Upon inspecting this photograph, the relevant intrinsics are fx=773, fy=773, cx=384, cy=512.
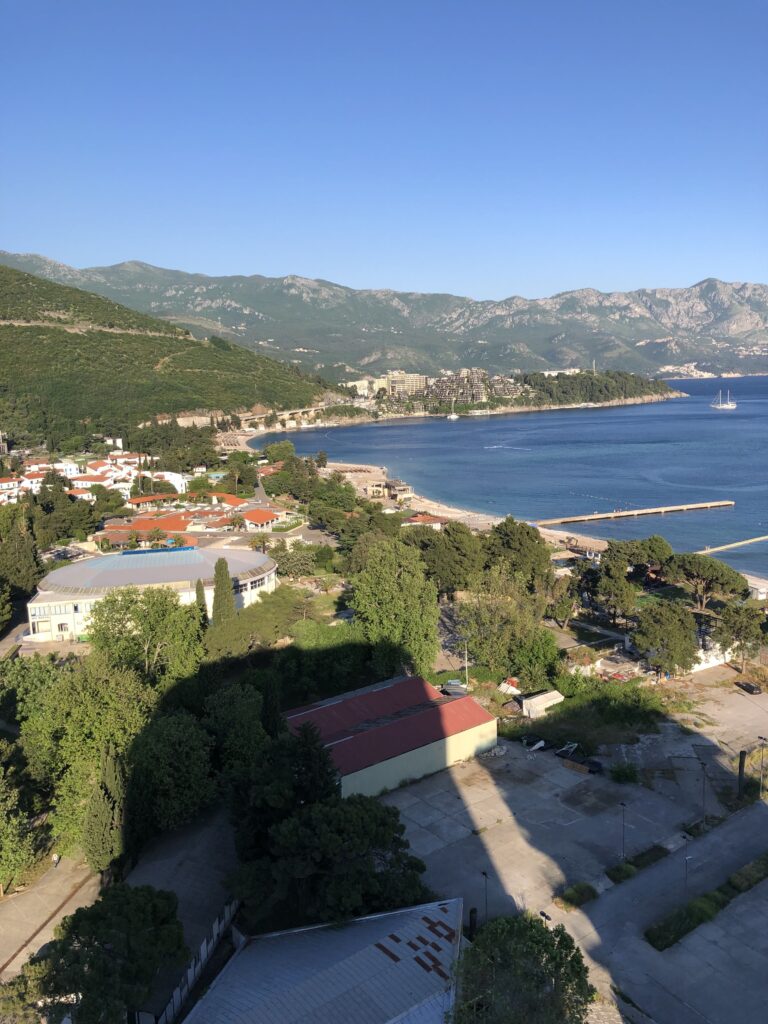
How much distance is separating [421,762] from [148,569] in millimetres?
13237

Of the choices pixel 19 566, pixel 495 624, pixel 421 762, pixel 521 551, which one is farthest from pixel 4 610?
pixel 521 551

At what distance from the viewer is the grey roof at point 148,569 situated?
22.7m

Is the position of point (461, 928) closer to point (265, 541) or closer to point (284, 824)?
point (284, 824)

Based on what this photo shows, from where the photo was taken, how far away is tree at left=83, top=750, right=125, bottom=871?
1038 centimetres

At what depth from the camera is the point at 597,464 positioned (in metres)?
67.8

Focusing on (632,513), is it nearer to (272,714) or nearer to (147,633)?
(147,633)

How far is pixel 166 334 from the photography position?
110m

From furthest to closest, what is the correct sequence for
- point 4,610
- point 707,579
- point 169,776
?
1. point 707,579
2. point 4,610
3. point 169,776

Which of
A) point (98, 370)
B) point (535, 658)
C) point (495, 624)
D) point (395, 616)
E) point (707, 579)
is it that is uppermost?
point (98, 370)

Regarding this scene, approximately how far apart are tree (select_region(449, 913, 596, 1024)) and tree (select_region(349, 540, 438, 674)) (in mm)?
10105

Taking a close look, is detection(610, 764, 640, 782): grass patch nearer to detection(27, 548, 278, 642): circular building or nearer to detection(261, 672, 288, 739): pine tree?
detection(261, 672, 288, 739): pine tree

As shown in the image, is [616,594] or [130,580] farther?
[130,580]

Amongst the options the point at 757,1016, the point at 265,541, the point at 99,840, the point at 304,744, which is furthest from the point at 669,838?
the point at 265,541

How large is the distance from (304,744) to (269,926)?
2206 mm
